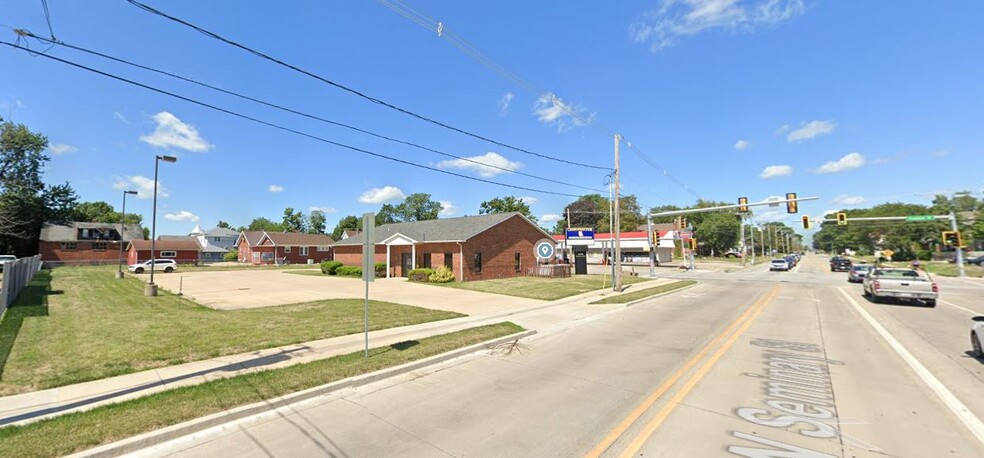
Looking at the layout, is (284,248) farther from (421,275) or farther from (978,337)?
(978,337)

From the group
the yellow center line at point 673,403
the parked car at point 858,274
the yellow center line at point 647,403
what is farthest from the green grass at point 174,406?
the parked car at point 858,274

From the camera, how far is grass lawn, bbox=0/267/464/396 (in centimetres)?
750

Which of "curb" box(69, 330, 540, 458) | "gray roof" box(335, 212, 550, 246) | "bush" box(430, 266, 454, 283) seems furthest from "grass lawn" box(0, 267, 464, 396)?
"gray roof" box(335, 212, 550, 246)

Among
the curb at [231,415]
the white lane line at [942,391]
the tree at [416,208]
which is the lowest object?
the white lane line at [942,391]

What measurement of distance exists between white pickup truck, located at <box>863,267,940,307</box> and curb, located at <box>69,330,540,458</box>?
18865mm

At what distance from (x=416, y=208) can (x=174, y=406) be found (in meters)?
99.9

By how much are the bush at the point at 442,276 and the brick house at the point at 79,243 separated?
1810 inches

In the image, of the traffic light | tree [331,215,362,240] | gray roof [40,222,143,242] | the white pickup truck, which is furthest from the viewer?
tree [331,215,362,240]

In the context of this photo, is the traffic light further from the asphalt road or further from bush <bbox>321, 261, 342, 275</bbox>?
bush <bbox>321, 261, 342, 275</bbox>

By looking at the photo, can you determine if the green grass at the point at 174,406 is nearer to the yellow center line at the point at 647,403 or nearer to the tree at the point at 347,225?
the yellow center line at the point at 647,403

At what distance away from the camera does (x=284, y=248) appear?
202 ft

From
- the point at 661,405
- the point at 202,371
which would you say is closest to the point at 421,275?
the point at 202,371

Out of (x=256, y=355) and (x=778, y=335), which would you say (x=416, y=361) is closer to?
(x=256, y=355)

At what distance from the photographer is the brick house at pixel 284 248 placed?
61719 millimetres
